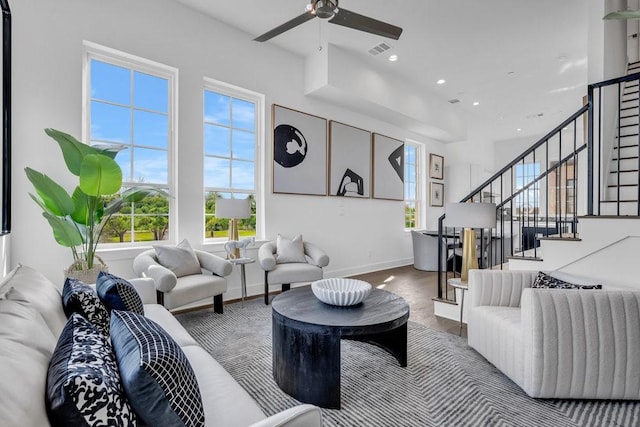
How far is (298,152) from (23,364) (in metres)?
4.24

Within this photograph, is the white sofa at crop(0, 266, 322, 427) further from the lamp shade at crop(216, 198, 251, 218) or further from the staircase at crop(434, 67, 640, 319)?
the staircase at crop(434, 67, 640, 319)

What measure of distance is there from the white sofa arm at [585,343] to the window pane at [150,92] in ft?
12.9

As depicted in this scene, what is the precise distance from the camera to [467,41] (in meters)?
4.47

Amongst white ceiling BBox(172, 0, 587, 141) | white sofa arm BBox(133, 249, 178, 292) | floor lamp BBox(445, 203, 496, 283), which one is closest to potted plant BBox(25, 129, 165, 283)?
white sofa arm BBox(133, 249, 178, 292)

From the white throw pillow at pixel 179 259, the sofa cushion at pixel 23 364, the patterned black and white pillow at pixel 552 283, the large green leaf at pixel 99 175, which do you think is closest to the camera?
the sofa cushion at pixel 23 364

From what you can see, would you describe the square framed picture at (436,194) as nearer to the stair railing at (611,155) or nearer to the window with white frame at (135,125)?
the stair railing at (611,155)

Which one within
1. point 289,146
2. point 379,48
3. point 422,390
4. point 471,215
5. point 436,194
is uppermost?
point 379,48

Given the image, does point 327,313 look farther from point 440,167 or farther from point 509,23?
point 440,167

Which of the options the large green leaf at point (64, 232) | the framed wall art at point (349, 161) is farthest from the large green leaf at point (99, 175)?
the framed wall art at point (349, 161)

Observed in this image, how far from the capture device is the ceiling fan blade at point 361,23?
8.23 feet

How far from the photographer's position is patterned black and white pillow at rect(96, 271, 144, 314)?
1.70m

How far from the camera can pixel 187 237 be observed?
3.80 m

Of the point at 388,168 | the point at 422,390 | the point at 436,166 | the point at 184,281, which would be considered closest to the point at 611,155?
the point at 388,168

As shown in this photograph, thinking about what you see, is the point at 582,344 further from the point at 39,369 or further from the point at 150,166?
the point at 150,166
